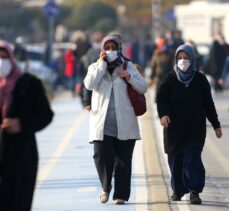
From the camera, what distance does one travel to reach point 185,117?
12.7m

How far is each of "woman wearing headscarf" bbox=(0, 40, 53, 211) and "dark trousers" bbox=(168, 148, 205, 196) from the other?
13.0 feet

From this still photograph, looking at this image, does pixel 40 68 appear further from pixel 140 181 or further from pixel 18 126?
pixel 18 126

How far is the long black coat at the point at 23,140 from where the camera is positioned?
888 centimetres

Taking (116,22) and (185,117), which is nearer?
(185,117)

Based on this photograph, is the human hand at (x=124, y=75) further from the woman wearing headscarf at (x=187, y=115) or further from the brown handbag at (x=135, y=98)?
the woman wearing headscarf at (x=187, y=115)

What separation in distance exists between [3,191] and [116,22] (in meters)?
63.1

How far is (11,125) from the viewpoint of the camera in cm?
880

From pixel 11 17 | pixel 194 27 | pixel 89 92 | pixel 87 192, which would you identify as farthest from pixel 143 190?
pixel 11 17

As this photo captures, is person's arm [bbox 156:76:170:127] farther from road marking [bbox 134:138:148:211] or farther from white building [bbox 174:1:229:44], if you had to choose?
white building [bbox 174:1:229:44]

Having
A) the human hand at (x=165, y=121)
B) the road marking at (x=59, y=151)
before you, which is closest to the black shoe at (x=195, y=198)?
the human hand at (x=165, y=121)

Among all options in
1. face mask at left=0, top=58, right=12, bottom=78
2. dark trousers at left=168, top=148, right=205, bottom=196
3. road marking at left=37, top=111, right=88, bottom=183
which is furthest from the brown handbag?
face mask at left=0, top=58, right=12, bottom=78

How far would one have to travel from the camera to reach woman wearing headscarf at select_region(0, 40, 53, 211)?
8852mm

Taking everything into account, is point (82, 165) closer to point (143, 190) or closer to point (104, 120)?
point (143, 190)

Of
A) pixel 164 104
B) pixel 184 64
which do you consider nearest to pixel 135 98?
pixel 164 104
